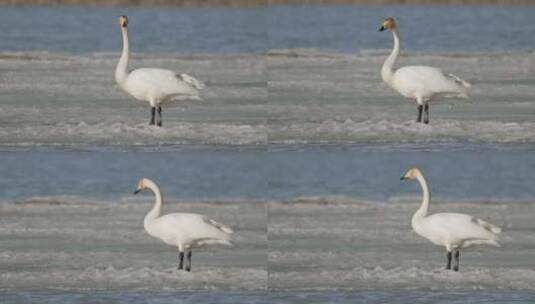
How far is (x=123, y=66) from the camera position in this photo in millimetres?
7348

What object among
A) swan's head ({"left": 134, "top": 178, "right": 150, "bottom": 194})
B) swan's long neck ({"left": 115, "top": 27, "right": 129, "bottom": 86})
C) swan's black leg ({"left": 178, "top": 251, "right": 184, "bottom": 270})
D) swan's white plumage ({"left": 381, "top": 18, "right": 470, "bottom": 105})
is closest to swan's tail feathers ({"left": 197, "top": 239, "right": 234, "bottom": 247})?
swan's black leg ({"left": 178, "top": 251, "right": 184, "bottom": 270})

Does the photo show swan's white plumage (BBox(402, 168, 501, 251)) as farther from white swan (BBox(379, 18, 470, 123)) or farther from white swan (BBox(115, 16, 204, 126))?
white swan (BBox(115, 16, 204, 126))

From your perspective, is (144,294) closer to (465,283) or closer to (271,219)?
(271,219)

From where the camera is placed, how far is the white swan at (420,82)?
23.9 ft

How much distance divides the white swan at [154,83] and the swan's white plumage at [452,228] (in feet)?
3.17

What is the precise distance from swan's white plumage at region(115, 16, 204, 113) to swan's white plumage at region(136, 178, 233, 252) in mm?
376

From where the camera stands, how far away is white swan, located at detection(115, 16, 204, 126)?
730cm

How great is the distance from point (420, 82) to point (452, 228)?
594 mm

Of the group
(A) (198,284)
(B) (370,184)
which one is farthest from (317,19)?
(A) (198,284)

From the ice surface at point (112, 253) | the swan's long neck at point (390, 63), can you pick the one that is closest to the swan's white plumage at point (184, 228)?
the ice surface at point (112, 253)

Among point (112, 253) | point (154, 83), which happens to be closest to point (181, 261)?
point (112, 253)

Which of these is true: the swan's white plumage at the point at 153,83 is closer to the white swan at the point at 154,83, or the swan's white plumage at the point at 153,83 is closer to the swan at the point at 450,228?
the white swan at the point at 154,83

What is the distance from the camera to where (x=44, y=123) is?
7.41 meters

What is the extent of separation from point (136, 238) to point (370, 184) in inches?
38.1
